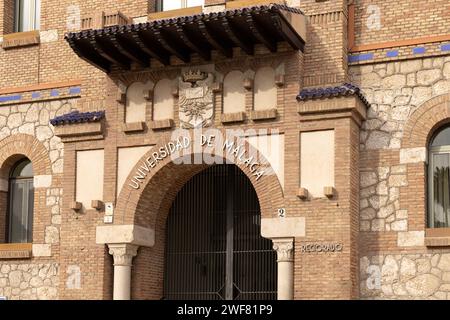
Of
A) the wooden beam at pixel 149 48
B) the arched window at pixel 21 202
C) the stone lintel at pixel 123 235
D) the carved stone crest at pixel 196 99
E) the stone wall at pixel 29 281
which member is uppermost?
the wooden beam at pixel 149 48

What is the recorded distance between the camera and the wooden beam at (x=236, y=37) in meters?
15.2

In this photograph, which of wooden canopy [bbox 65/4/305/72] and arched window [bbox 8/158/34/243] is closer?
wooden canopy [bbox 65/4/305/72]

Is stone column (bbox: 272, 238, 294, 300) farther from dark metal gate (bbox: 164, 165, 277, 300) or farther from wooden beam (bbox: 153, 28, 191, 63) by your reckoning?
wooden beam (bbox: 153, 28, 191, 63)

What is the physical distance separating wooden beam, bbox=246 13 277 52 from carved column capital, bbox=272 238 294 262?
323cm

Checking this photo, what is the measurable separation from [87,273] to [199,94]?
3.74 m

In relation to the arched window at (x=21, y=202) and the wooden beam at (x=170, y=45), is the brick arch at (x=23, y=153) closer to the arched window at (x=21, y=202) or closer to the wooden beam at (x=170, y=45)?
the arched window at (x=21, y=202)

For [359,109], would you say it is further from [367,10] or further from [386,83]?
[367,10]

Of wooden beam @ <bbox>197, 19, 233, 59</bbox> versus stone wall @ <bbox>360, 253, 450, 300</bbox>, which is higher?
wooden beam @ <bbox>197, 19, 233, 59</bbox>

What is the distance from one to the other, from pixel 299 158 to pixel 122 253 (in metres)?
3.59

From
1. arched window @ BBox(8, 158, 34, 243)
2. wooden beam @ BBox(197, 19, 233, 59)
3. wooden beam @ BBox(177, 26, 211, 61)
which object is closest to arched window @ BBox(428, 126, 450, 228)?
wooden beam @ BBox(197, 19, 233, 59)

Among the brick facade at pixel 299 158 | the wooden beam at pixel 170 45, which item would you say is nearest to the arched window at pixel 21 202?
the brick facade at pixel 299 158

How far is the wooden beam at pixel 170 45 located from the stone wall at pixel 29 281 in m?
4.60

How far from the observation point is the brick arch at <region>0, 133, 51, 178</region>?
715 inches

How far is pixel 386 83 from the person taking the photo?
15586 mm
